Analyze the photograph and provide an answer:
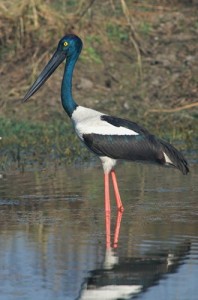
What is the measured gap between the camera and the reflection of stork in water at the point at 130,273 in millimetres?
6777

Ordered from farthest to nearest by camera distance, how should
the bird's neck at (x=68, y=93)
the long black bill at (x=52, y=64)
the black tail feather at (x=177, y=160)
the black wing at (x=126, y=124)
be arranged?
the long black bill at (x=52, y=64), the bird's neck at (x=68, y=93), the black wing at (x=126, y=124), the black tail feather at (x=177, y=160)

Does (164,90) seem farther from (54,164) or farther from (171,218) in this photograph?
(171,218)

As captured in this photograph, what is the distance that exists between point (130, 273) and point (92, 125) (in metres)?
2.75

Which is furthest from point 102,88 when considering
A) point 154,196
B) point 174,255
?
point 174,255

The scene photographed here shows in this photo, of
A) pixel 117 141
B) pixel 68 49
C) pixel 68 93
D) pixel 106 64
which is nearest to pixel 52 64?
pixel 68 49

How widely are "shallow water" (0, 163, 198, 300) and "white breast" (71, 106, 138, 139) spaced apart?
601 millimetres

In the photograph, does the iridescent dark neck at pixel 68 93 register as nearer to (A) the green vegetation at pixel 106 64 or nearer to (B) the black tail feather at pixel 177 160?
(B) the black tail feather at pixel 177 160

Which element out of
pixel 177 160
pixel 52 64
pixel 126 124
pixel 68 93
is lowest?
pixel 177 160

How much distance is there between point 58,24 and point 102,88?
105cm

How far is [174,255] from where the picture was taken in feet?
25.2

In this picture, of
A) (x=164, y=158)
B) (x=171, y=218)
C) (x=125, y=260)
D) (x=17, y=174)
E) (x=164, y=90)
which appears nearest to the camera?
(x=125, y=260)

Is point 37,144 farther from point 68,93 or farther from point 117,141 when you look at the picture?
point 117,141

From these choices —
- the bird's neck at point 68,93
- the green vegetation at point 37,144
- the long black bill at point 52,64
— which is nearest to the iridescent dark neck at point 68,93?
the bird's neck at point 68,93

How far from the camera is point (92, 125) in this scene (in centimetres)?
977
